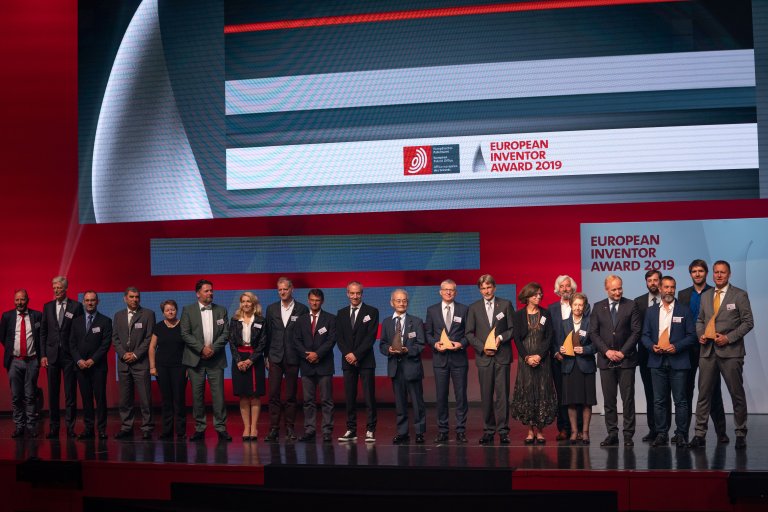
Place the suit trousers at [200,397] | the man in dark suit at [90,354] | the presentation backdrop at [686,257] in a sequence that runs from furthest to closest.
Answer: the presentation backdrop at [686,257]
the man in dark suit at [90,354]
the suit trousers at [200,397]

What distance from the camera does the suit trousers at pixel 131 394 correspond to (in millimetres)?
8242

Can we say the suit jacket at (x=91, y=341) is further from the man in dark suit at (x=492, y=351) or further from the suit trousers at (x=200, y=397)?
the man in dark suit at (x=492, y=351)

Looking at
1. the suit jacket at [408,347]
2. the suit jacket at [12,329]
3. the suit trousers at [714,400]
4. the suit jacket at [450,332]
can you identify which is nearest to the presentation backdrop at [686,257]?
the suit trousers at [714,400]

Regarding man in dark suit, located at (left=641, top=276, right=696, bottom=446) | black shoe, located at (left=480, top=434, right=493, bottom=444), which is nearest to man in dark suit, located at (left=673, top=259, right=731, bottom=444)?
man in dark suit, located at (left=641, top=276, right=696, bottom=446)

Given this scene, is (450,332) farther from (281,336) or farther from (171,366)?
(171,366)

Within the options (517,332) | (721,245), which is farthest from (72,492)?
(721,245)

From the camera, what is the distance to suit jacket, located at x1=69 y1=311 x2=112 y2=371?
27.6ft

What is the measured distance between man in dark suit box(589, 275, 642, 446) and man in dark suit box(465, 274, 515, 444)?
686 millimetres

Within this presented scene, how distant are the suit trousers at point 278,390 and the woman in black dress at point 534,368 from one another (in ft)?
6.11

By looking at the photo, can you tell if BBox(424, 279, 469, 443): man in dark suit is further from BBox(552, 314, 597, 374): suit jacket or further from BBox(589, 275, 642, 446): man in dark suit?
BBox(589, 275, 642, 446): man in dark suit

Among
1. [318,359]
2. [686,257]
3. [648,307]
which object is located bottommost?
[318,359]

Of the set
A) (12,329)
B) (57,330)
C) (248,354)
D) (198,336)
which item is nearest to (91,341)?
(57,330)

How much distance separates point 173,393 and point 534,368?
312 cm

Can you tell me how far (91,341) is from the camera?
8.41 meters
